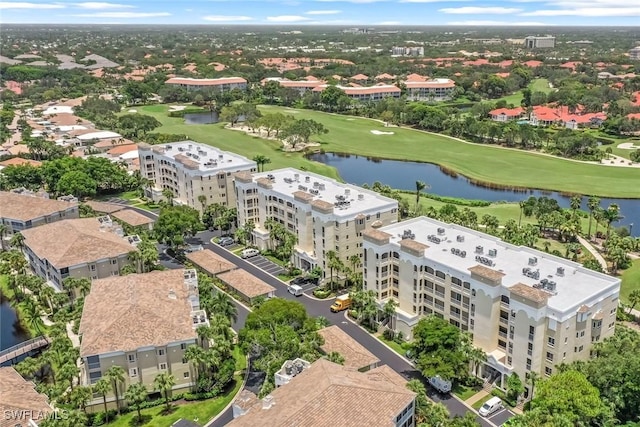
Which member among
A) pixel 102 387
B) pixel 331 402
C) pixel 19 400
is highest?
pixel 331 402

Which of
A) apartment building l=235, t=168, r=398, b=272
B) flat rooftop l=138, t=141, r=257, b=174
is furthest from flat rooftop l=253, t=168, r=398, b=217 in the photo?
flat rooftop l=138, t=141, r=257, b=174

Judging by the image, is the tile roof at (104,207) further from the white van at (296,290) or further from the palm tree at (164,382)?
the palm tree at (164,382)

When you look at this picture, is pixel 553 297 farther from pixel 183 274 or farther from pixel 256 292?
pixel 183 274

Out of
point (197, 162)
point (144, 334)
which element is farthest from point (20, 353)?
point (197, 162)

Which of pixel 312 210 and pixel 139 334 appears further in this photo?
pixel 312 210

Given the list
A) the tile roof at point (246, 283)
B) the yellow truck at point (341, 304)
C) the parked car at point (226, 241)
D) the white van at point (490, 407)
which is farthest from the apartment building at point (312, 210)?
the white van at point (490, 407)

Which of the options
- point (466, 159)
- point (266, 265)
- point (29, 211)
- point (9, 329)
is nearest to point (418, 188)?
point (266, 265)

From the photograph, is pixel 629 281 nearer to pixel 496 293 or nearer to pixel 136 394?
pixel 496 293
